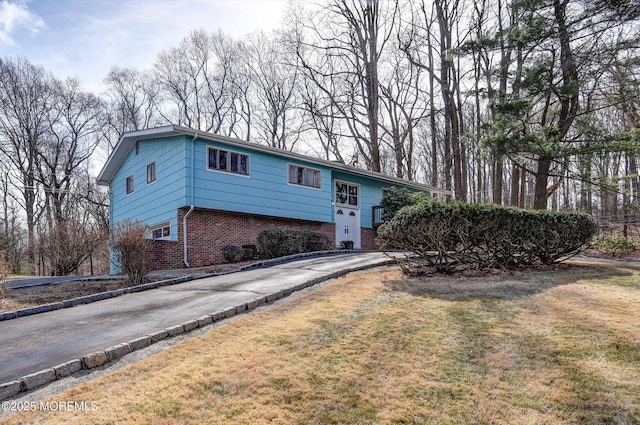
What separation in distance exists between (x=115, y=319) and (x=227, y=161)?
29.2 feet

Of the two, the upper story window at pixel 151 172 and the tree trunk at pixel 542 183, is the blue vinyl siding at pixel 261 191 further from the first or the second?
the tree trunk at pixel 542 183

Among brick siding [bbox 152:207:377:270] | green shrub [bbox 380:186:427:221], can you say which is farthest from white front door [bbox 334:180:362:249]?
brick siding [bbox 152:207:377:270]

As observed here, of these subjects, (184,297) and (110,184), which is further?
(110,184)

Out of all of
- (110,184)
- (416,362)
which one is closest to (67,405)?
(416,362)

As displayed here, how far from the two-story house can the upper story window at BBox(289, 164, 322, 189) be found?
0.04 meters

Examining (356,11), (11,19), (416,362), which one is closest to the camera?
(416,362)

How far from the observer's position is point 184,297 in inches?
273

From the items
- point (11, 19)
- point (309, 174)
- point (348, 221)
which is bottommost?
point (348, 221)

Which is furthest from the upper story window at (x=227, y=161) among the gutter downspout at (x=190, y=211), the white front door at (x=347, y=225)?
the white front door at (x=347, y=225)

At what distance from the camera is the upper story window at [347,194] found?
17.8m

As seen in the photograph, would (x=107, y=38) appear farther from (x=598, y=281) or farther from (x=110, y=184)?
(x=110, y=184)

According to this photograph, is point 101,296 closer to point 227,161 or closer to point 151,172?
point 227,161

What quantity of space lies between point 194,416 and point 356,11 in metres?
26.0

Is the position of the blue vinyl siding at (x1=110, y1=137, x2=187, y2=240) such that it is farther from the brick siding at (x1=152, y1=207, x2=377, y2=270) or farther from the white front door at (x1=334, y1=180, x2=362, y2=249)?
the white front door at (x1=334, y1=180, x2=362, y2=249)
